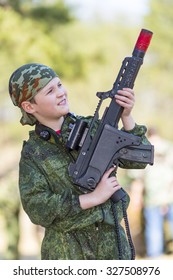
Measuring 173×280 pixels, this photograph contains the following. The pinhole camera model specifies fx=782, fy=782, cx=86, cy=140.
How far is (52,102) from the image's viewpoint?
321 cm

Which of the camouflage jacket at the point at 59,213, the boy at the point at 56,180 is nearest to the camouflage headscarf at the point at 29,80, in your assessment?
the boy at the point at 56,180

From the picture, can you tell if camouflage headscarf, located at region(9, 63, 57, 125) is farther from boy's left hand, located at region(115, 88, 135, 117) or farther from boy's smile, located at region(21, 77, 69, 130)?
boy's left hand, located at region(115, 88, 135, 117)

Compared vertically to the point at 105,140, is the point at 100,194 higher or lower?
lower

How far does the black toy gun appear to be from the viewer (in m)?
3.15

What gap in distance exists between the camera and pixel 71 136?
3.17 metres

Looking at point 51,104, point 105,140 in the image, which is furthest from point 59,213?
point 51,104

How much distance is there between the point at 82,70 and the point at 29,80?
1181 centimetres

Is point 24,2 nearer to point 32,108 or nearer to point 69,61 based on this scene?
point 69,61

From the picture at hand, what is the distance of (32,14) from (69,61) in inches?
64.7

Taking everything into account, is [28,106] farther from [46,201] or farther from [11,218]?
[11,218]

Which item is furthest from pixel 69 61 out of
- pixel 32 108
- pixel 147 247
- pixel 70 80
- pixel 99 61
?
pixel 32 108

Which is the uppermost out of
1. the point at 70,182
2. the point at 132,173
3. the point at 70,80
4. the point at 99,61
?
the point at 99,61

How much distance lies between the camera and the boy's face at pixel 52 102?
321 centimetres
